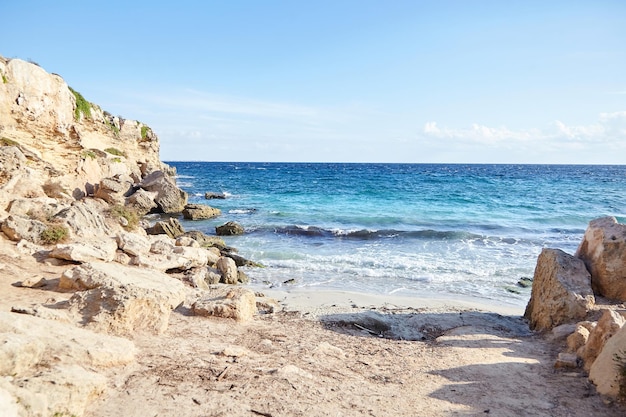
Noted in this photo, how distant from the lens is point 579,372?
6.18 m

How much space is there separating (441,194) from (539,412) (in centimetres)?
3508

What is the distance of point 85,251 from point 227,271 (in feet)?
12.9

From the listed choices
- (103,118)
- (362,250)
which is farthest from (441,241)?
(103,118)

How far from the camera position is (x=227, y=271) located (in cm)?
1186

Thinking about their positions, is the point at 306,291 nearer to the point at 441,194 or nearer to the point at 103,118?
the point at 103,118

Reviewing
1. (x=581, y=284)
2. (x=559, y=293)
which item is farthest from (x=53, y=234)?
(x=581, y=284)

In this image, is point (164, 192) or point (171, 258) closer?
point (171, 258)

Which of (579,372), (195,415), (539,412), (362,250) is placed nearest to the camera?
(195,415)

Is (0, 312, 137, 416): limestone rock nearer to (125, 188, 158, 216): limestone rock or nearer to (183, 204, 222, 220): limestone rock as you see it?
(125, 188, 158, 216): limestone rock

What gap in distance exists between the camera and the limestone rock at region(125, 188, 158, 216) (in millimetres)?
24062

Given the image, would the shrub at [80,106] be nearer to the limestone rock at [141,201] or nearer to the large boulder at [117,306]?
the limestone rock at [141,201]

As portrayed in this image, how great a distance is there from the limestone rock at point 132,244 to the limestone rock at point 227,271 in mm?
2211

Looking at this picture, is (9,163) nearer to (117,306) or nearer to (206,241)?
(206,241)

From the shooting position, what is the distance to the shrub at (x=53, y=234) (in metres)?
9.55
